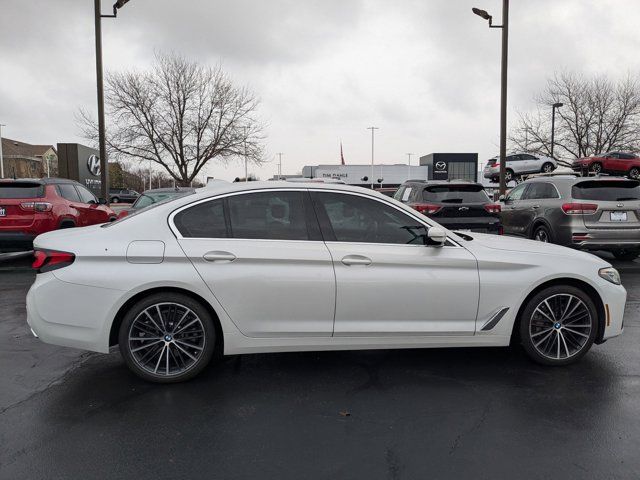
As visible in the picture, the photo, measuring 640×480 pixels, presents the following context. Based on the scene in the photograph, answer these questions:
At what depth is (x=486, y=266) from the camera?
415 cm

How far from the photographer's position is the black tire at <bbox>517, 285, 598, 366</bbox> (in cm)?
424

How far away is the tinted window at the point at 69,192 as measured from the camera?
398 inches

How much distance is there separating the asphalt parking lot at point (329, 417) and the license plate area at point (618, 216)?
15.7 ft

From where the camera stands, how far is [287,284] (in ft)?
12.8

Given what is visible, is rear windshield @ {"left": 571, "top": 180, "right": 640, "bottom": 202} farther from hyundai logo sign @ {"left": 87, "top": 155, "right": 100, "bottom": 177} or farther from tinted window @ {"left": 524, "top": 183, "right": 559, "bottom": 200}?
hyundai logo sign @ {"left": 87, "top": 155, "right": 100, "bottom": 177}

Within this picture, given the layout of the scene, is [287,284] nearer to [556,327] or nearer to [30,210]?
[556,327]

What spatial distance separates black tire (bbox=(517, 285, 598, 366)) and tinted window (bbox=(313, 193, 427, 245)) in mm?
1116

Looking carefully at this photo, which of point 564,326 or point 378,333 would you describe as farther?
point 564,326

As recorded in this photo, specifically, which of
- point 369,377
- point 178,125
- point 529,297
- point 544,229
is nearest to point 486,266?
point 529,297

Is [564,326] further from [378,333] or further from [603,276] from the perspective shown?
[378,333]

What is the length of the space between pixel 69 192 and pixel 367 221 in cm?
831

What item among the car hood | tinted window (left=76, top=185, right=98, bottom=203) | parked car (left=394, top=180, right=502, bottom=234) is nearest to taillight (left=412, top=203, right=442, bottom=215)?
parked car (left=394, top=180, right=502, bottom=234)

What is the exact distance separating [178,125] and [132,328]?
2627cm

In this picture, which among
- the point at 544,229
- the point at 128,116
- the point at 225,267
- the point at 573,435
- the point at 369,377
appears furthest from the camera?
the point at 128,116
